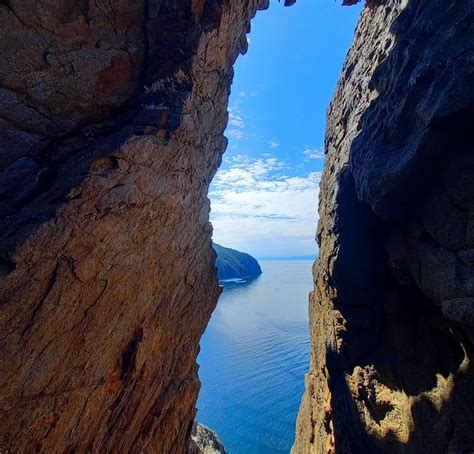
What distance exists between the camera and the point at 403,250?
604 inches

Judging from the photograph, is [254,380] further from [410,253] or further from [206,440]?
[410,253]

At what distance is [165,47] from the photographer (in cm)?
1342

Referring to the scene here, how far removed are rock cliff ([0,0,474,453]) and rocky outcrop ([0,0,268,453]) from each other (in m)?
0.06

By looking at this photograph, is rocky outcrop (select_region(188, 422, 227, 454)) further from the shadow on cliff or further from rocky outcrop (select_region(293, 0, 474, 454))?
the shadow on cliff

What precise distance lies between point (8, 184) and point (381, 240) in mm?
18029

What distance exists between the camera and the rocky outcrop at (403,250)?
37.9 feet

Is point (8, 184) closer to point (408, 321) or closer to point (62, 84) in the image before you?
point (62, 84)

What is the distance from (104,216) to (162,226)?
2684 millimetres

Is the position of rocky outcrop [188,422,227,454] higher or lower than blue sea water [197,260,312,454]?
higher

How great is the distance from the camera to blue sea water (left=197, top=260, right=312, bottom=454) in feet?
118

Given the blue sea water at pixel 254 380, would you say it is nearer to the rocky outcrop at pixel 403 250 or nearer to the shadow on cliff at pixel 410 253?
the rocky outcrop at pixel 403 250

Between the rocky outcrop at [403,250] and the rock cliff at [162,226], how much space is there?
0.30 feet

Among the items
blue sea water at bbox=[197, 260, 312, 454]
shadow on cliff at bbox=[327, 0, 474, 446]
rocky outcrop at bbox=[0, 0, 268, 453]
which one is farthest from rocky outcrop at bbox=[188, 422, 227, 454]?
shadow on cliff at bbox=[327, 0, 474, 446]

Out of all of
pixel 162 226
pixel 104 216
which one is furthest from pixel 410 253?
pixel 104 216
